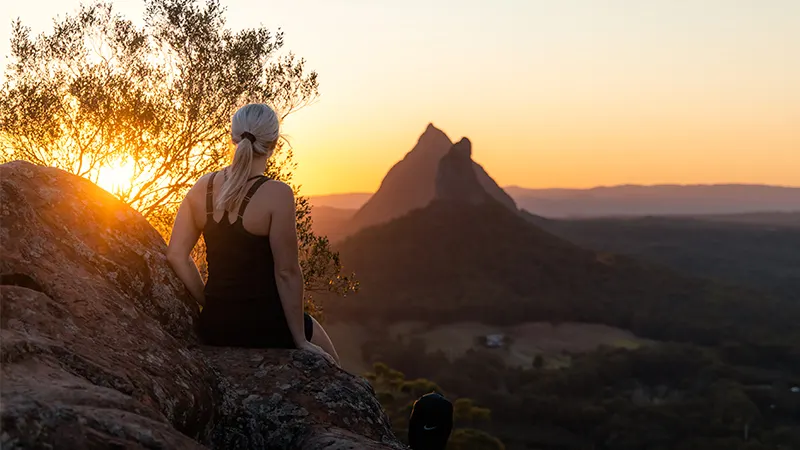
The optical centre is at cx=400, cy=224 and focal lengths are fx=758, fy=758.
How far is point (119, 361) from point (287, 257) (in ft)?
6.42

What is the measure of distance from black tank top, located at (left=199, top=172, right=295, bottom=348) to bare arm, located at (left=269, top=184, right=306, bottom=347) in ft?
0.31

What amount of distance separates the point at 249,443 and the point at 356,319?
158 meters

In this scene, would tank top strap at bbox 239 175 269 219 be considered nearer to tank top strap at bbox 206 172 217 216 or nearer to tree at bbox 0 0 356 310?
tank top strap at bbox 206 172 217 216

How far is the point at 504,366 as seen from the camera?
12625 centimetres

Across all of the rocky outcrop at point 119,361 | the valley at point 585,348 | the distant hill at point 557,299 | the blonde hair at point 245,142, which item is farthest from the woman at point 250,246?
the distant hill at point 557,299

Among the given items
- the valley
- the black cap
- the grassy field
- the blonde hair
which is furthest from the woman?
the grassy field

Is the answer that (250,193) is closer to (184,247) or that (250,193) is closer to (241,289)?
(241,289)

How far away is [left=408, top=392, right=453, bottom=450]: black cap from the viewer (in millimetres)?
6414

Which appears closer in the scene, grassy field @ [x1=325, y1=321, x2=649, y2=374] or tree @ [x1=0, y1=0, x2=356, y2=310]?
tree @ [x1=0, y1=0, x2=356, y2=310]

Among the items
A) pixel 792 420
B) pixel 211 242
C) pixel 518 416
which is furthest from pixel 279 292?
pixel 792 420

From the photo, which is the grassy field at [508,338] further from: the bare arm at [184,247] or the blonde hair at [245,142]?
the blonde hair at [245,142]

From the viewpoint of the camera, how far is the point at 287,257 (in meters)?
6.70

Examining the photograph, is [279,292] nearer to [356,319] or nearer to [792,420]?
[792,420]

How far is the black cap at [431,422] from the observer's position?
641cm
